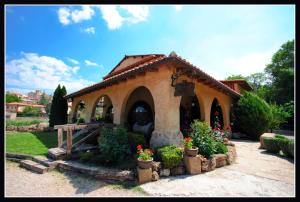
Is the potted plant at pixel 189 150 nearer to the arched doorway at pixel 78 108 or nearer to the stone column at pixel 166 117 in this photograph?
the stone column at pixel 166 117

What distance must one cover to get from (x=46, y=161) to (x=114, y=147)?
2.73m

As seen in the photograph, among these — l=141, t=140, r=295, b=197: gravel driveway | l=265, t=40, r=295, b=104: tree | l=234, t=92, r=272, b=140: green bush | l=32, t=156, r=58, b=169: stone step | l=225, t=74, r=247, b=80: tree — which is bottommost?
l=141, t=140, r=295, b=197: gravel driveway

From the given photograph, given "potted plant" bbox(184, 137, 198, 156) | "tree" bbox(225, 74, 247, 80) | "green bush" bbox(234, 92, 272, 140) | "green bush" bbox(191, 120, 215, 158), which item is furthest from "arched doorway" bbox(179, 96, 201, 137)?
"tree" bbox(225, 74, 247, 80)

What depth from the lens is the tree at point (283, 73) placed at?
80.0 feet

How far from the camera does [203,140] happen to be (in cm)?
700

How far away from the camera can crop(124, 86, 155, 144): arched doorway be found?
34.3ft

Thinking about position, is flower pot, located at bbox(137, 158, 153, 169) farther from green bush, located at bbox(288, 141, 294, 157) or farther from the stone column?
green bush, located at bbox(288, 141, 294, 157)

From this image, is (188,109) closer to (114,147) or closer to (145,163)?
(114,147)

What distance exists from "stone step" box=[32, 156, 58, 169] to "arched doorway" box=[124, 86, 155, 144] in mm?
4194

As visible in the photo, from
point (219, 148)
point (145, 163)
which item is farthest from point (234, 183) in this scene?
point (145, 163)

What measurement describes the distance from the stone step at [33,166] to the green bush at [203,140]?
17.8 feet

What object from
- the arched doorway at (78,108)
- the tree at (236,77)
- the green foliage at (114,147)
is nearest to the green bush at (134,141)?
the green foliage at (114,147)
